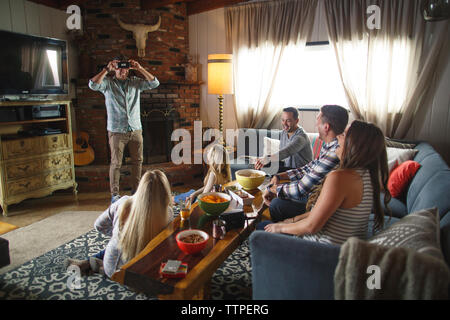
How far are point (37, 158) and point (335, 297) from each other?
3416 mm

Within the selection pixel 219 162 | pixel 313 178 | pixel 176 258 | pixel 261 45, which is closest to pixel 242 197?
pixel 219 162

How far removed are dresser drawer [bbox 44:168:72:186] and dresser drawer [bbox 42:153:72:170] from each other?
7cm

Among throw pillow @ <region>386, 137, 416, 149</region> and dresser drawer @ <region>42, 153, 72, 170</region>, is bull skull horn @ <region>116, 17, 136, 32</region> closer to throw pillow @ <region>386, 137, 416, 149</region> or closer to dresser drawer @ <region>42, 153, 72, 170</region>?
dresser drawer @ <region>42, 153, 72, 170</region>

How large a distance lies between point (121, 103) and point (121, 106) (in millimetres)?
34

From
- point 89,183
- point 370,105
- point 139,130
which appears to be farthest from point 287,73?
point 89,183

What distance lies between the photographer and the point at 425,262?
0.94m

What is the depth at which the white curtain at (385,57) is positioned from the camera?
129 inches

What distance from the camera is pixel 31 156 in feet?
10.9

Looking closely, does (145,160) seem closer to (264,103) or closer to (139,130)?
(139,130)

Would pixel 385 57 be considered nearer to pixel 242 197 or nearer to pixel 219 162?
pixel 219 162

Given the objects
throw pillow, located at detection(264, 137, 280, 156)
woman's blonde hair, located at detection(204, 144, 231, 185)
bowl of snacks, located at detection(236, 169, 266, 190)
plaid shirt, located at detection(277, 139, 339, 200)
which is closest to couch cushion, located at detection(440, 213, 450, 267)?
plaid shirt, located at detection(277, 139, 339, 200)

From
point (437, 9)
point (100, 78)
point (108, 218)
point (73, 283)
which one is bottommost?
point (73, 283)

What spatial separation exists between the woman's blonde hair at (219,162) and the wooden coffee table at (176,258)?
0.58 metres

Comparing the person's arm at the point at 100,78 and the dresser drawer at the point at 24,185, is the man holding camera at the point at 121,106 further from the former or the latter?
the dresser drawer at the point at 24,185
